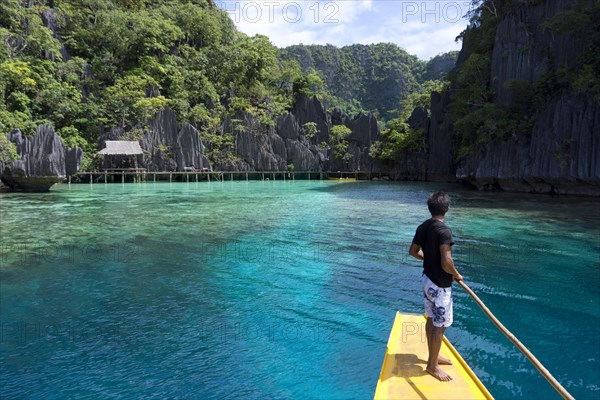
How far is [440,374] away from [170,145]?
3746 cm

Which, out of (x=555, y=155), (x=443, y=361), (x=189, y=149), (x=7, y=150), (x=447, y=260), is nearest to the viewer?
(x=447, y=260)

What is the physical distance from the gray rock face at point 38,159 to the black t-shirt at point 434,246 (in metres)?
25.3

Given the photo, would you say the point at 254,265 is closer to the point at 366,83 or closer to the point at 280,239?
the point at 280,239

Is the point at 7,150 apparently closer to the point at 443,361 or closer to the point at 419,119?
the point at 443,361

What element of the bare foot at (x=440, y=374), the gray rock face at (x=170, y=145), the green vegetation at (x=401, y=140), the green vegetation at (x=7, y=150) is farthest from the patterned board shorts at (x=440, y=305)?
the green vegetation at (x=401, y=140)

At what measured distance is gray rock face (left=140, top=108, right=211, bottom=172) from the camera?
37.7 meters

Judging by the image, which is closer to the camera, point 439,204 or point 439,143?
point 439,204

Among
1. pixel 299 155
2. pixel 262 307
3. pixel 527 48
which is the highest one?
pixel 527 48

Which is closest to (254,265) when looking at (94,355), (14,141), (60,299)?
(60,299)

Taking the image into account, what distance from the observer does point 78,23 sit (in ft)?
136

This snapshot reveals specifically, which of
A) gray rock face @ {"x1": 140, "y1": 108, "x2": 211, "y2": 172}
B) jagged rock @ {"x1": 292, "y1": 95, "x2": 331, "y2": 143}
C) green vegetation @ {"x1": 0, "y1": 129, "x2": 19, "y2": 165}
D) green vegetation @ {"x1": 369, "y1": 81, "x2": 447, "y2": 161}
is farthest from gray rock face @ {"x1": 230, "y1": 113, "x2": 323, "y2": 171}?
green vegetation @ {"x1": 0, "y1": 129, "x2": 19, "y2": 165}

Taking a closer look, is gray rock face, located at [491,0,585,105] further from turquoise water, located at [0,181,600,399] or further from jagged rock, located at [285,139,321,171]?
jagged rock, located at [285,139,321,171]

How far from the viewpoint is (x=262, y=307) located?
21.6 ft

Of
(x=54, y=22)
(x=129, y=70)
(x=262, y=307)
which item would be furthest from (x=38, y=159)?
(x=262, y=307)
